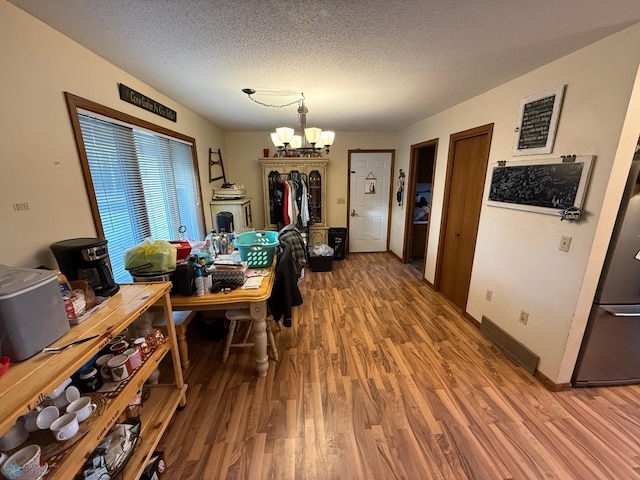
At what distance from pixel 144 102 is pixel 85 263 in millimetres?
1600

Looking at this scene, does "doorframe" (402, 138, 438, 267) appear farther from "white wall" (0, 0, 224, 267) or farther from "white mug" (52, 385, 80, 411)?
"white mug" (52, 385, 80, 411)

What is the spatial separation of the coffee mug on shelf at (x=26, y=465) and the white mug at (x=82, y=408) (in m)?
0.13

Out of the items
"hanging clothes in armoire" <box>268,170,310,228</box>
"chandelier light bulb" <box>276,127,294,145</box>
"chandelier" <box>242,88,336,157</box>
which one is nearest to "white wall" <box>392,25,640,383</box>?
"chandelier" <box>242,88,336,157</box>

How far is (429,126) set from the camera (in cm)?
354

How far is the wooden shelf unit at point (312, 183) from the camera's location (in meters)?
4.41

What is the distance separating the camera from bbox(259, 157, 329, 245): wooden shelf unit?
4410 mm

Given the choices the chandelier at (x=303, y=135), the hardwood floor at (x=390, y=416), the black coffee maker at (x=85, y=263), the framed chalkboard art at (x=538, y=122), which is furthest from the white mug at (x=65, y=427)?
the framed chalkboard art at (x=538, y=122)

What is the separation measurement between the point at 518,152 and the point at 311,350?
249 centimetres

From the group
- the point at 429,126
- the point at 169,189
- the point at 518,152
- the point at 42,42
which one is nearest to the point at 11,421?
the point at 42,42

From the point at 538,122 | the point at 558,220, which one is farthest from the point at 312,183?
the point at 558,220

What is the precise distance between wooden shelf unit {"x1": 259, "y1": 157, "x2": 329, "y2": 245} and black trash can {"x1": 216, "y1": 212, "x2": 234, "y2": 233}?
115 centimetres

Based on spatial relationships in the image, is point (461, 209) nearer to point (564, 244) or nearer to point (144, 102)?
point (564, 244)

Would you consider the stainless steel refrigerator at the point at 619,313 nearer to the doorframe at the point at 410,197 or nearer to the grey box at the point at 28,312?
the doorframe at the point at 410,197

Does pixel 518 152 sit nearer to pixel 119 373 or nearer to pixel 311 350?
pixel 311 350
